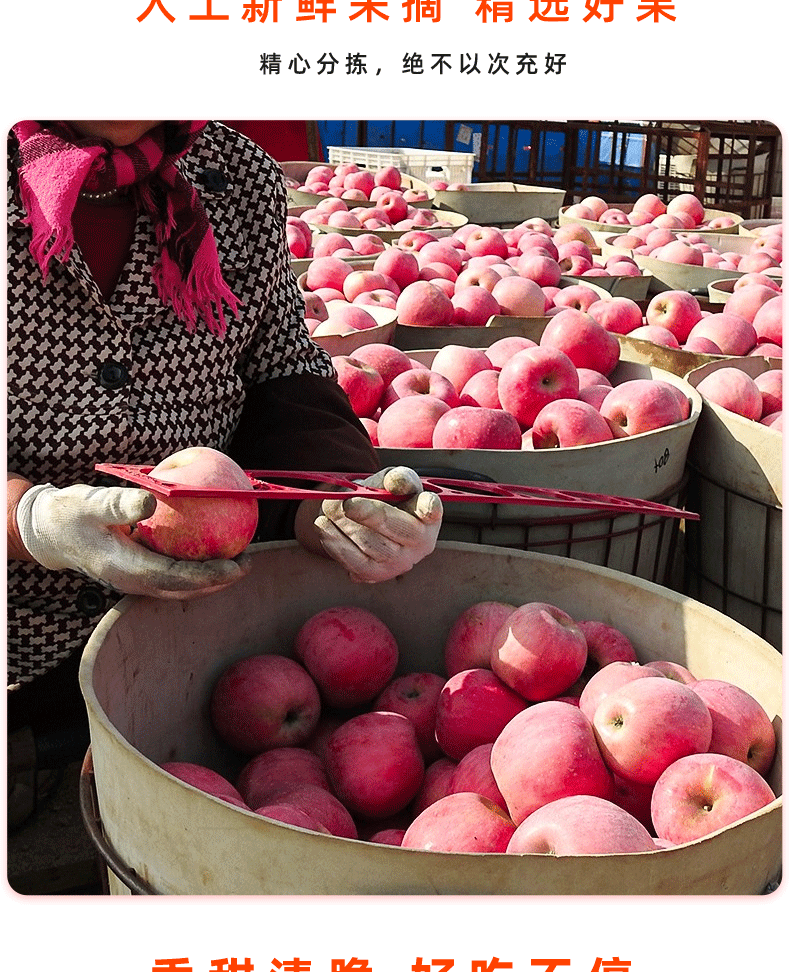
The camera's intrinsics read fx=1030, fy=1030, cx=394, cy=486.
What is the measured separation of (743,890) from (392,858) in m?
0.40

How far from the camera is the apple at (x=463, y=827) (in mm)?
1198

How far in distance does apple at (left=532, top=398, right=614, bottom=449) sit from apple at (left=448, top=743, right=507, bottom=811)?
92 centimetres

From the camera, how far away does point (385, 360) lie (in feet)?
8.55

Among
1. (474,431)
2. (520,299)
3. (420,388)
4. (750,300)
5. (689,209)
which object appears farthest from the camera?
(689,209)

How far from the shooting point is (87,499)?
134cm

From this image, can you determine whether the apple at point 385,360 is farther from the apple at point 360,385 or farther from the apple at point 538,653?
the apple at point 538,653

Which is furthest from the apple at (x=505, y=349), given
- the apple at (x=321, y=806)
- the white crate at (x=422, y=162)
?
the white crate at (x=422, y=162)

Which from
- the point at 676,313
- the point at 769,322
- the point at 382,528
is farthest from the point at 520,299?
the point at 382,528

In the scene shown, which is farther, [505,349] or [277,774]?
[505,349]

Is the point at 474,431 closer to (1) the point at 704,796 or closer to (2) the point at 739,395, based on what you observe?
(2) the point at 739,395

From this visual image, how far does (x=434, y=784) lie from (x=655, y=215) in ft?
16.0

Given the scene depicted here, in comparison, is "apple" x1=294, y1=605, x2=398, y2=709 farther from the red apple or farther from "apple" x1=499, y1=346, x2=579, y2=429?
"apple" x1=499, y1=346, x2=579, y2=429

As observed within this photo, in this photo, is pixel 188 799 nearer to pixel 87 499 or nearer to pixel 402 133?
pixel 87 499

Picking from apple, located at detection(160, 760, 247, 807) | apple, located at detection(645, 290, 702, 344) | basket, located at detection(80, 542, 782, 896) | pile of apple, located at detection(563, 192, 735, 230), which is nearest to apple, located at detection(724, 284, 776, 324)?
apple, located at detection(645, 290, 702, 344)
